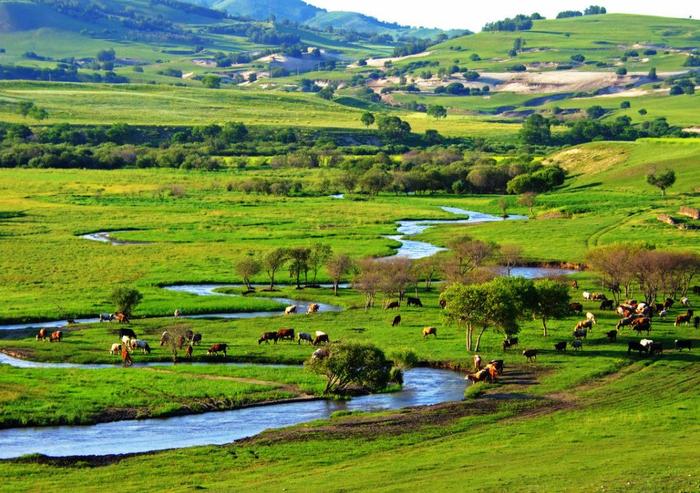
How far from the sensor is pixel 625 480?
35.8 m

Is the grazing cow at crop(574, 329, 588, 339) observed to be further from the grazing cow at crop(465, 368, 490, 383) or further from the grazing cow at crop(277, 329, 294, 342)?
the grazing cow at crop(277, 329, 294, 342)

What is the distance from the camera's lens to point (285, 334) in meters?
64.4

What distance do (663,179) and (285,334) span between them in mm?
86898

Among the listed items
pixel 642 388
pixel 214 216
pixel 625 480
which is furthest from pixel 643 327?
pixel 214 216

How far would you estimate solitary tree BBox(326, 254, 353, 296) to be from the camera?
268 feet

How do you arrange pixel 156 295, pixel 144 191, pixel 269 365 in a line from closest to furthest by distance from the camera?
pixel 269 365 → pixel 156 295 → pixel 144 191

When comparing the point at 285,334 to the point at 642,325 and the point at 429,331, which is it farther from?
the point at 642,325

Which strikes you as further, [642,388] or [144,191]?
[144,191]

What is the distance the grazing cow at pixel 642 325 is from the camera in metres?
64.3

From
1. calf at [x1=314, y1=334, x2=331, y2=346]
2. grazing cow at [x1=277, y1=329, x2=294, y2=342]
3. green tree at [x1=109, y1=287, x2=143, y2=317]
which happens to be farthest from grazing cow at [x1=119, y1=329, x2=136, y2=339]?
calf at [x1=314, y1=334, x2=331, y2=346]

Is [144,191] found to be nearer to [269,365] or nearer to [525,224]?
[525,224]

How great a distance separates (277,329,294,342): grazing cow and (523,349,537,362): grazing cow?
13.8 m

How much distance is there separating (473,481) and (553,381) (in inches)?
704

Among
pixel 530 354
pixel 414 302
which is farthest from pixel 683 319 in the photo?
pixel 414 302
